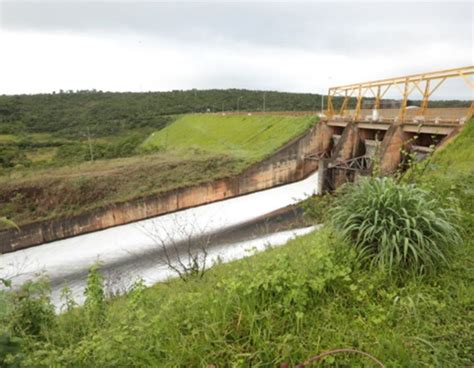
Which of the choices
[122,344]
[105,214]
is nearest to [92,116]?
[105,214]

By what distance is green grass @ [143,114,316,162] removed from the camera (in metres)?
19.7

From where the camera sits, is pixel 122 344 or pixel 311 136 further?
pixel 311 136

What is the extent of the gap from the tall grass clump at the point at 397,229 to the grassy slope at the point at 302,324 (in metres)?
0.15

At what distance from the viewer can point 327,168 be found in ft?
50.2

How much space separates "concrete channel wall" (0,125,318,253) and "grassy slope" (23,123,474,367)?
11703 millimetres

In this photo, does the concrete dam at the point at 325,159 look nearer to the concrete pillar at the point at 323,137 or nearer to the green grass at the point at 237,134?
the concrete pillar at the point at 323,137

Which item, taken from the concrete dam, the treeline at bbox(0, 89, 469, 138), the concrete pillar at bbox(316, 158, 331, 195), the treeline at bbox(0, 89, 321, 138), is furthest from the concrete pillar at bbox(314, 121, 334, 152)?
the treeline at bbox(0, 89, 321, 138)

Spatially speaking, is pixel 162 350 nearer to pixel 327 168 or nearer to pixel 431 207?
pixel 431 207

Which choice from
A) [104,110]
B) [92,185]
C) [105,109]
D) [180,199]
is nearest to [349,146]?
[180,199]

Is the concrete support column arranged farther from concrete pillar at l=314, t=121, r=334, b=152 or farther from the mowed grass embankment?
the mowed grass embankment

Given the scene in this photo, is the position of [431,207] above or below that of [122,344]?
above

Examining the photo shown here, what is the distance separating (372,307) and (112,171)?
1716 cm

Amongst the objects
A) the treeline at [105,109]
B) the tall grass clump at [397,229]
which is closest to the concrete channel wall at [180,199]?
the tall grass clump at [397,229]

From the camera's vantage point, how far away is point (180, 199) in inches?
621
